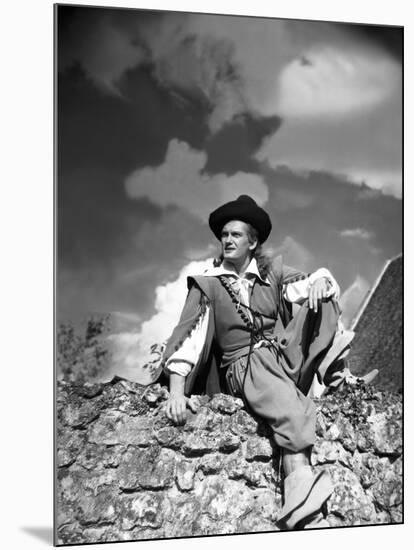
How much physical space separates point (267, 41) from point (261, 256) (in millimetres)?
1495

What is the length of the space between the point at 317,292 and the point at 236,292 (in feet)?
1.90

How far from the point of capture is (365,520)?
8.48m

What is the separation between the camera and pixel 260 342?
825cm

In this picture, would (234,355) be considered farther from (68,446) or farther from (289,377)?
(68,446)

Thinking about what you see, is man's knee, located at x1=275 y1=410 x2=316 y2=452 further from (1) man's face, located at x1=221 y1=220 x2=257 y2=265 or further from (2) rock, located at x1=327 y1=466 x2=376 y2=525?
(1) man's face, located at x1=221 y1=220 x2=257 y2=265

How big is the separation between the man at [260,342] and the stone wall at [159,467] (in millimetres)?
107

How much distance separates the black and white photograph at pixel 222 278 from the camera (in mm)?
7949

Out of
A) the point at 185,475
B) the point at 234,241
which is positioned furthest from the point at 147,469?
the point at 234,241

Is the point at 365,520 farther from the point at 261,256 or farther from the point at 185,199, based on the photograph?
the point at 185,199

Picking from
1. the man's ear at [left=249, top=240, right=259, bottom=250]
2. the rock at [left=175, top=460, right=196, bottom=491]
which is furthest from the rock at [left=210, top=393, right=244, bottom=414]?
the man's ear at [left=249, top=240, right=259, bottom=250]

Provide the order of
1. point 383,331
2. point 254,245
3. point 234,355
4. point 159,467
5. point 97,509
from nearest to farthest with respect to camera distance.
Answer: point 97,509 < point 159,467 < point 234,355 < point 254,245 < point 383,331

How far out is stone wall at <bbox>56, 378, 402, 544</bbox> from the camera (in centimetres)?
787

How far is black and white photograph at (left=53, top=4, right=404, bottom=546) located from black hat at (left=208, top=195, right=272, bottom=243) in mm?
14

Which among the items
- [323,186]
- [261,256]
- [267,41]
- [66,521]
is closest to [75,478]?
[66,521]
